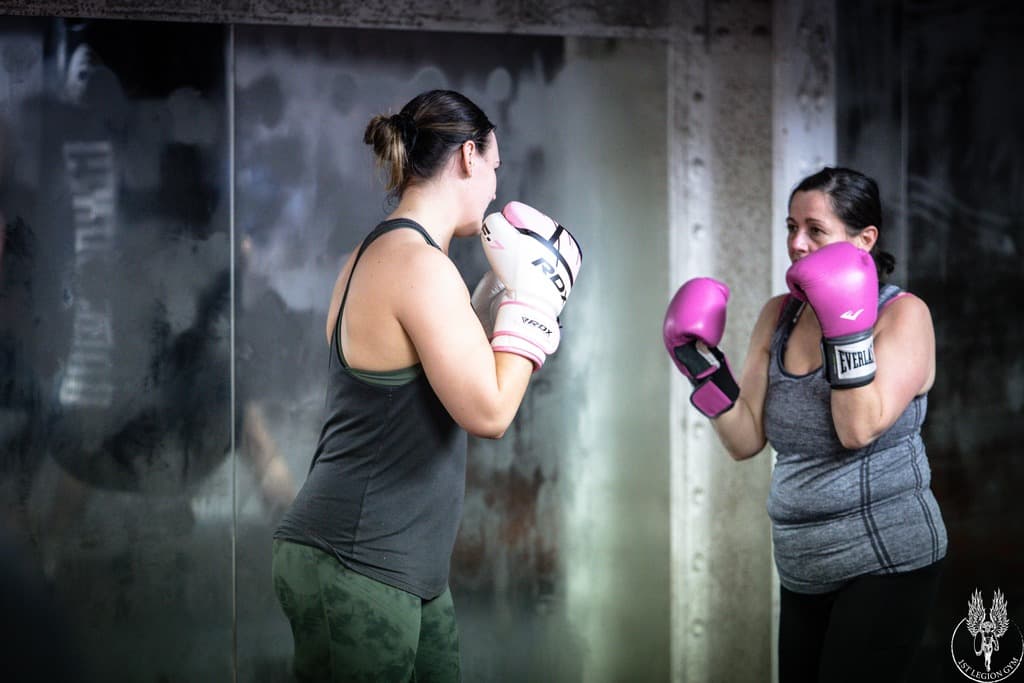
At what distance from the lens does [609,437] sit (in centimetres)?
308

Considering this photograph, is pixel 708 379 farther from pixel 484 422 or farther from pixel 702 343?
pixel 484 422

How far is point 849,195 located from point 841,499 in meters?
0.70

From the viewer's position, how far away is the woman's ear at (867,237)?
2215mm

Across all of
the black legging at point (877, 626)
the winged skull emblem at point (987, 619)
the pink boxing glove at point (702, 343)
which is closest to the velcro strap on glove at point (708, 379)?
the pink boxing glove at point (702, 343)

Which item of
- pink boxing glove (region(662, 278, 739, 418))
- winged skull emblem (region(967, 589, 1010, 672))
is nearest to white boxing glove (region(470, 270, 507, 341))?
pink boxing glove (region(662, 278, 739, 418))

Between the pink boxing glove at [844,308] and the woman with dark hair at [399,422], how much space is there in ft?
1.98

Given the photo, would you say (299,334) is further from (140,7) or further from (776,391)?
(776,391)

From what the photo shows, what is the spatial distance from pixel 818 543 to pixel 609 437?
3.62 feet

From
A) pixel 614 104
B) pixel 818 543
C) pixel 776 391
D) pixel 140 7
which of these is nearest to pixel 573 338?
pixel 614 104

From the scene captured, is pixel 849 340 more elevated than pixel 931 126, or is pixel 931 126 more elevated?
pixel 931 126

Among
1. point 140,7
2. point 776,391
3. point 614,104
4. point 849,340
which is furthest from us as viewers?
point 614,104

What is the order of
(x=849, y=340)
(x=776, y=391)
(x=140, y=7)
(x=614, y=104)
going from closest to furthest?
(x=849, y=340) < (x=776, y=391) < (x=140, y=7) < (x=614, y=104)

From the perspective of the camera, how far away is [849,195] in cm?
219

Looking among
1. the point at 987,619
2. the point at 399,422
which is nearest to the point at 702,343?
the point at 399,422
